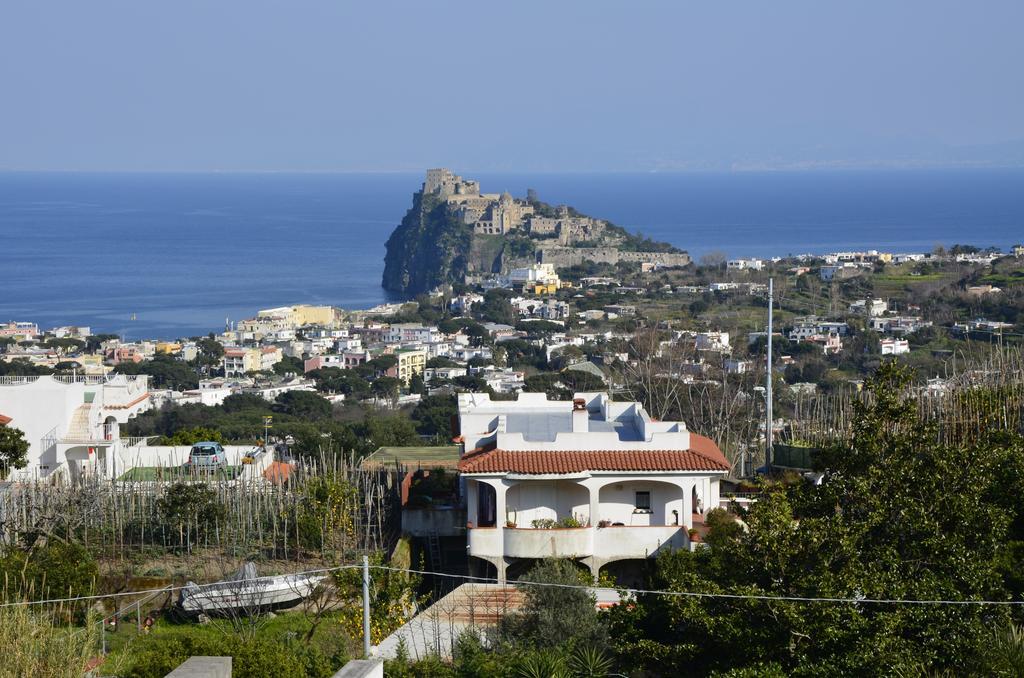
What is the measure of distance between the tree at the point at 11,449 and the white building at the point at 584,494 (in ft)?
26.6

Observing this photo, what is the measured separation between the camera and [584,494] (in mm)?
16328

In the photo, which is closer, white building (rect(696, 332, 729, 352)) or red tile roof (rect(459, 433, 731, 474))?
red tile roof (rect(459, 433, 731, 474))

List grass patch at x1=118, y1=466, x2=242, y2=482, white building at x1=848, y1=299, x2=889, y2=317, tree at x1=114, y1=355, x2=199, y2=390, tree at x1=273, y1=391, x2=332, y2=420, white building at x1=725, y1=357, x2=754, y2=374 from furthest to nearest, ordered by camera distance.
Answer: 1. white building at x1=848, y1=299, x2=889, y2=317
2. tree at x1=114, y1=355, x2=199, y2=390
3. tree at x1=273, y1=391, x2=332, y2=420
4. white building at x1=725, y1=357, x2=754, y2=374
5. grass patch at x1=118, y1=466, x2=242, y2=482

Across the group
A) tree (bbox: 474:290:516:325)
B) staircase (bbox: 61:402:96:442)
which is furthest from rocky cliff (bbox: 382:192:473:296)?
staircase (bbox: 61:402:96:442)

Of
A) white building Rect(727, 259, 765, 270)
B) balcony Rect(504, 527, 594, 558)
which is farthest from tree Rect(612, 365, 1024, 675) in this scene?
white building Rect(727, 259, 765, 270)

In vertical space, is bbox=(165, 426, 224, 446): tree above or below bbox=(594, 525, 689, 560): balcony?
below

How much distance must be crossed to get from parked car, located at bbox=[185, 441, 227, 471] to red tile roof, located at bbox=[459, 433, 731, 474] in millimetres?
6340

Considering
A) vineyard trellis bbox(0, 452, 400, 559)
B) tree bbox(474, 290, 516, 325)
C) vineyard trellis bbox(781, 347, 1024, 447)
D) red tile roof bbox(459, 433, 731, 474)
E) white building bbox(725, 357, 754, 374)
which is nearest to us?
red tile roof bbox(459, 433, 731, 474)

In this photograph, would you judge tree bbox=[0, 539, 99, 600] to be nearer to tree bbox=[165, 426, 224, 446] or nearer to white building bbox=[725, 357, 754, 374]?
tree bbox=[165, 426, 224, 446]

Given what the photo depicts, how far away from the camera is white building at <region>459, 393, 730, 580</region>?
15727 mm

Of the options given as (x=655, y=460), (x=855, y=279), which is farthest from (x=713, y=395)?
(x=855, y=279)

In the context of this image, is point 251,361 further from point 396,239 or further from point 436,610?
point 396,239

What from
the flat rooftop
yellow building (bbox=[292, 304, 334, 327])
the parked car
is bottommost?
yellow building (bbox=[292, 304, 334, 327])

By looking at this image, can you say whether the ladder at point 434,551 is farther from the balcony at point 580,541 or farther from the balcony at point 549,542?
the balcony at point 549,542
